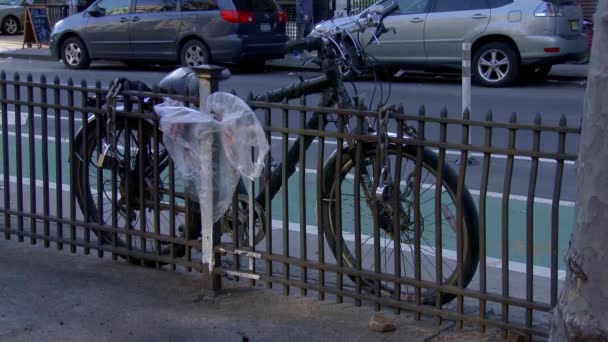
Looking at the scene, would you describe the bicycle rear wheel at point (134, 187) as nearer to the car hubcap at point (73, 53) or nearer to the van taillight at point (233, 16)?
the van taillight at point (233, 16)

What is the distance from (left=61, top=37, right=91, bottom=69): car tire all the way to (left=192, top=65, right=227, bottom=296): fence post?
15890mm

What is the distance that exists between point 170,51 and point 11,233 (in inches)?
524

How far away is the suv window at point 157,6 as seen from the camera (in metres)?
18.8

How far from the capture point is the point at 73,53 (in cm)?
2053

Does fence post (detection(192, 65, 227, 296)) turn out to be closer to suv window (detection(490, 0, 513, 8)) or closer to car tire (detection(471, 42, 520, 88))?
car tire (detection(471, 42, 520, 88))

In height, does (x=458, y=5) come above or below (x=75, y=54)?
Result: above

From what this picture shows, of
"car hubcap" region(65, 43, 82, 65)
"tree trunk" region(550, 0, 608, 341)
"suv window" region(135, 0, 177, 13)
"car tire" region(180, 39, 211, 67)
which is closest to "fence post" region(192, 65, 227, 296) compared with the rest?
"tree trunk" region(550, 0, 608, 341)

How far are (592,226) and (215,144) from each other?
233 cm

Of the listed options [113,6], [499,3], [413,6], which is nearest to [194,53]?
[113,6]

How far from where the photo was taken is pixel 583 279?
10.7ft

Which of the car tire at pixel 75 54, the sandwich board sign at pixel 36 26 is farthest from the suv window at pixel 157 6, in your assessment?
the sandwich board sign at pixel 36 26

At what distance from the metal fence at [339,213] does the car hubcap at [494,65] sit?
963cm

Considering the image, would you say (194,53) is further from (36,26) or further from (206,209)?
(206,209)

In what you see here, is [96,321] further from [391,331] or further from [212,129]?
[391,331]
